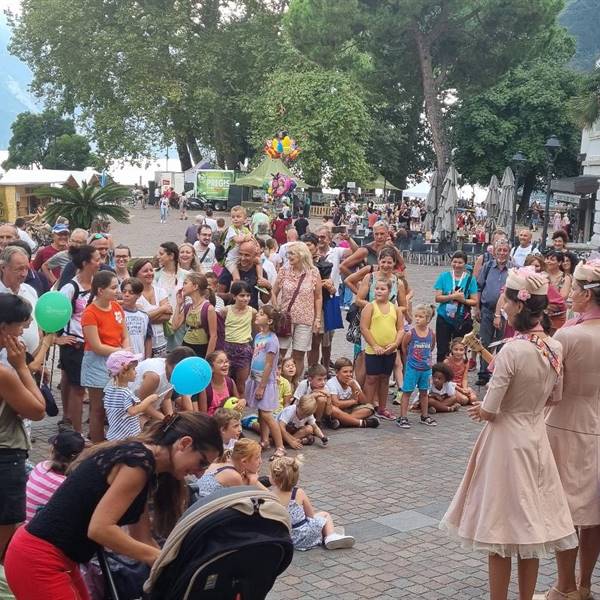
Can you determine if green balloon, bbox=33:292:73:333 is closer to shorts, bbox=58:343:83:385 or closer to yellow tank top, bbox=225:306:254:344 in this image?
shorts, bbox=58:343:83:385

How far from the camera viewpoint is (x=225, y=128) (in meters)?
52.2

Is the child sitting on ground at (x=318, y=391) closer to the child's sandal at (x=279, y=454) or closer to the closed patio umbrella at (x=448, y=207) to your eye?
the child's sandal at (x=279, y=454)

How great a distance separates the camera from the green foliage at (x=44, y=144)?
66562 mm

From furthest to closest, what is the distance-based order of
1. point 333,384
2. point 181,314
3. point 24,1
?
point 24,1 → point 333,384 → point 181,314

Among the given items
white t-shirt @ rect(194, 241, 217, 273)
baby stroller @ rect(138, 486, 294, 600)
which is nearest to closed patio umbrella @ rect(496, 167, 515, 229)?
white t-shirt @ rect(194, 241, 217, 273)

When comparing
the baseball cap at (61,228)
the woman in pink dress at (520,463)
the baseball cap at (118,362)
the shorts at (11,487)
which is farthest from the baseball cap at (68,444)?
the baseball cap at (61,228)

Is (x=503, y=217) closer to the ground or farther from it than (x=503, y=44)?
closer to the ground

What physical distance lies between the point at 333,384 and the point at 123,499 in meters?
6.44

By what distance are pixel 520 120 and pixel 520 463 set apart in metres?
46.3

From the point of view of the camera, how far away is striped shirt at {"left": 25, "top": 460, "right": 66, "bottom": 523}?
557 cm

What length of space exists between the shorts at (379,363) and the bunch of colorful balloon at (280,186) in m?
27.2

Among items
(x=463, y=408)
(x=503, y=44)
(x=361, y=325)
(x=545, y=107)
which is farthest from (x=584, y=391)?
(x=545, y=107)

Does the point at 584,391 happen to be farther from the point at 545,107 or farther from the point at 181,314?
the point at 545,107

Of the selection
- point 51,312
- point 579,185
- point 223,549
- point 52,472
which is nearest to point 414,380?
point 51,312
